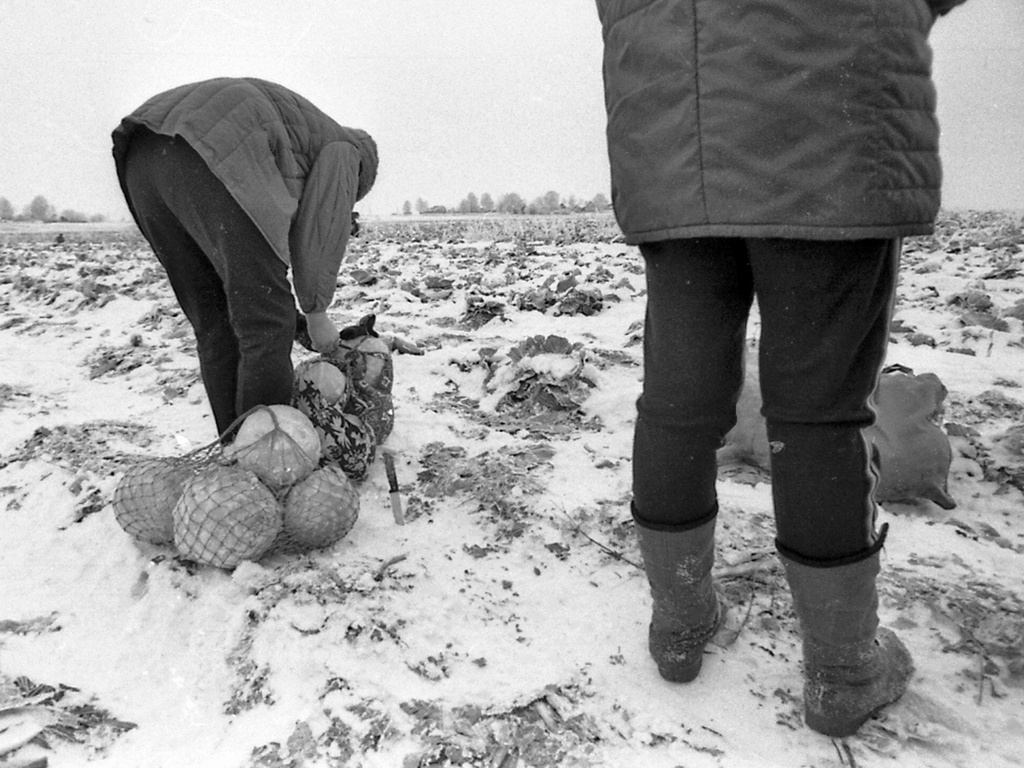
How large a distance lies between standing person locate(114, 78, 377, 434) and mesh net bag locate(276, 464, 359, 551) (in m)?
0.43

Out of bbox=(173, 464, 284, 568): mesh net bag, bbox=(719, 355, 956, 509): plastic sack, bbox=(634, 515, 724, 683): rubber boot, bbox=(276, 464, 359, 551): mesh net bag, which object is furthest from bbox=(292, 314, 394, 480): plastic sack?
bbox=(719, 355, 956, 509): plastic sack

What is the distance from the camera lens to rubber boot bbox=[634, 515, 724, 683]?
1.36 metres

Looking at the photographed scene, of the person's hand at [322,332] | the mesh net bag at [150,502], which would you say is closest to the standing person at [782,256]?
the mesh net bag at [150,502]

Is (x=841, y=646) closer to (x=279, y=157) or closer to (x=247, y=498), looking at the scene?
(x=247, y=498)

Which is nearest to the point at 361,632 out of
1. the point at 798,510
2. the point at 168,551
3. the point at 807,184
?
the point at 168,551

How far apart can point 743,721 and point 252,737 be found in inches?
37.6

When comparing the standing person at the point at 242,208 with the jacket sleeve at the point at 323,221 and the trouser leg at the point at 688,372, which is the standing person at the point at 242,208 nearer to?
the jacket sleeve at the point at 323,221

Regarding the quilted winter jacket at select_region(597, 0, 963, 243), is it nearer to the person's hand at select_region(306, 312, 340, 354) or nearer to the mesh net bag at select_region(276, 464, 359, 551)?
the mesh net bag at select_region(276, 464, 359, 551)

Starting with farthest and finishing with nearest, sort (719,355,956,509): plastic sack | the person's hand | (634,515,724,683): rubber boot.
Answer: the person's hand < (719,355,956,509): plastic sack < (634,515,724,683): rubber boot

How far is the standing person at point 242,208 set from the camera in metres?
1.94

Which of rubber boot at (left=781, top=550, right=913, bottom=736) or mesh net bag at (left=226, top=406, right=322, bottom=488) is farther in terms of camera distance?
mesh net bag at (left=226, top=406, right=322, bottom=488)

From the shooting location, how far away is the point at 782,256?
1.09 metres

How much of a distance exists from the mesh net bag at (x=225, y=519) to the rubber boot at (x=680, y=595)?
0.99 metres

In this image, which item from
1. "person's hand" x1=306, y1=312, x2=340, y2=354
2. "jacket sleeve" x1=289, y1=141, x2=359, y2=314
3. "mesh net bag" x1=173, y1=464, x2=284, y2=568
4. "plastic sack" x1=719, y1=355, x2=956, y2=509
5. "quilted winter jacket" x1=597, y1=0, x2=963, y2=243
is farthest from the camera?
"person's hand" x1=306, y1=312, x2=340, y2=354
